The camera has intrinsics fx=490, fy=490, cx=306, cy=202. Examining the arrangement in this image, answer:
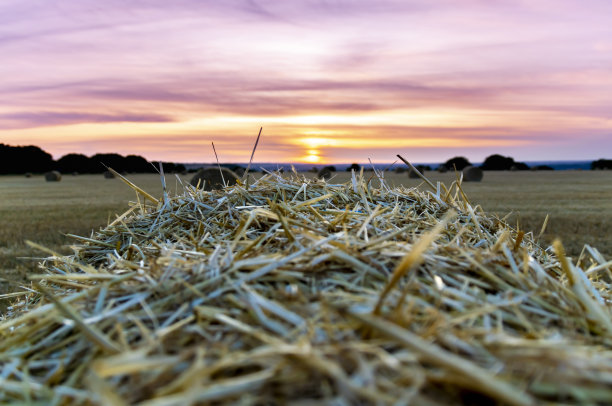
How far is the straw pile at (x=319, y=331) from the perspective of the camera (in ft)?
3.71

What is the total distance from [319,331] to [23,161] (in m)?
65.1

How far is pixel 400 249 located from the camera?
6.04 ft

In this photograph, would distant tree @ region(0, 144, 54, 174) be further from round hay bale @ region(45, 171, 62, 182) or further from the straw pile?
the straw pile

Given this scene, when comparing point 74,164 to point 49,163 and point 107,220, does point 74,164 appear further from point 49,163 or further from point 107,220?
point 107,220

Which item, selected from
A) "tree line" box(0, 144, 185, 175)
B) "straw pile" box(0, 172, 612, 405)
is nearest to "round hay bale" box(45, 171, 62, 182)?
"tree line" box(0, 144, 185, 175)

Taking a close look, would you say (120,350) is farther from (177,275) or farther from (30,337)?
(30,337)

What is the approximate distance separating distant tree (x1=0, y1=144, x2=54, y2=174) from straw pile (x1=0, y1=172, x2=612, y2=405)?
62.8 m

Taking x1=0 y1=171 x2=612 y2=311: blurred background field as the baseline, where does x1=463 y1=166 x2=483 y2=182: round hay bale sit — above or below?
above

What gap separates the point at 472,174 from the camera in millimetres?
32125

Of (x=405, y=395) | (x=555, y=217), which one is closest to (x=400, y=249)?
(x=405, y=395)

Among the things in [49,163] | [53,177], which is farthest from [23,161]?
[53,177]

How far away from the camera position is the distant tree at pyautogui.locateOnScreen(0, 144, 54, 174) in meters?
56.2

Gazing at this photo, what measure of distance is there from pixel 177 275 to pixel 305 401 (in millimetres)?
748

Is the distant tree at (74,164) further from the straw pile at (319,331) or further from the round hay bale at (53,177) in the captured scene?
the straw pile at (319,331)
